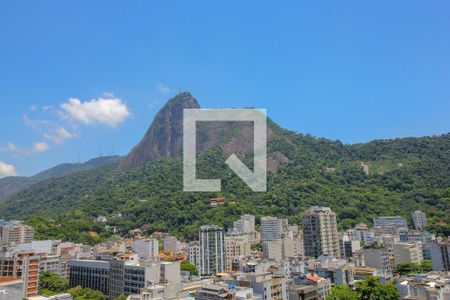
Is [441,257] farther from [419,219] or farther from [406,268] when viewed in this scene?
[419,219]

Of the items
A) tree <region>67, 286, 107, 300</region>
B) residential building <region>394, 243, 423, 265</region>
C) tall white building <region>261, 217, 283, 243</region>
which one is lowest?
tree <region>67, 286, 107, 300</region>

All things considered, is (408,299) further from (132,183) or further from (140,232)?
(132,183)

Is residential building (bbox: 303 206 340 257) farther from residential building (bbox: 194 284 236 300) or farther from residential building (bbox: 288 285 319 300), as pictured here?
residential building (bbox: 194 284 236 300)

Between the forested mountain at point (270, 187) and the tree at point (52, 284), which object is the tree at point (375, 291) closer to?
the tree at point (52, 284)

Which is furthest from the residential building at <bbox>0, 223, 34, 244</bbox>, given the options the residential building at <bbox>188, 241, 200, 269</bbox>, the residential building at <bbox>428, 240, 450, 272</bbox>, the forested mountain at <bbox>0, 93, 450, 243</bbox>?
the residential building at <bbox>428, 240, 450, 272</bbox>

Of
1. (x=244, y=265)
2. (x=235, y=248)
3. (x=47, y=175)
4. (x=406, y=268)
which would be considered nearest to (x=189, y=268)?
(x=244, y=265)
